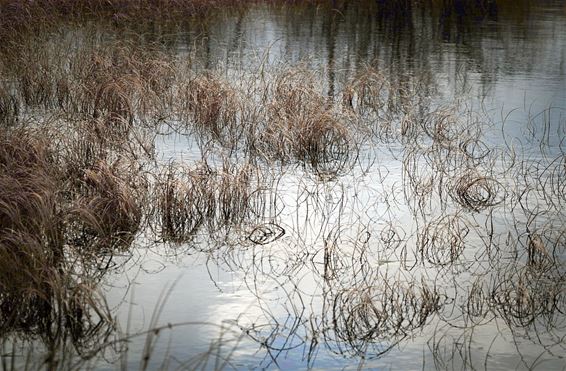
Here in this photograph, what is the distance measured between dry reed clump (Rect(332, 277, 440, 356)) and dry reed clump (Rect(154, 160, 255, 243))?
1332 millimetres

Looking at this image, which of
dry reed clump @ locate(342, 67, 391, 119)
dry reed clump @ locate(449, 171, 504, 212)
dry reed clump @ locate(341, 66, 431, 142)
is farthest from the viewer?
dry reed clump @ locate(342, 67, 391, 119)

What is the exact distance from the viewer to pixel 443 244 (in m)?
6.26

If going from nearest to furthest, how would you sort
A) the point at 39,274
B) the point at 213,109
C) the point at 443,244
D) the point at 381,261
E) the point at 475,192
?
the point at 39,274 → the point at 381,261 → the point at 443,244 → the point at 475,192 → the point at 213,109

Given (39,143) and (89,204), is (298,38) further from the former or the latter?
(89,204)

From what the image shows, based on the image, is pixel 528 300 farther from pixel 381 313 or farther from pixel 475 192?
pixel 475 192

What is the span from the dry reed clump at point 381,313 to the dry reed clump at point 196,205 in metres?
1.33

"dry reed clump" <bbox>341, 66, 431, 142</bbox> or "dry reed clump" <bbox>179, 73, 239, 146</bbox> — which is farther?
"dry reed clump" <bbox>341, 66, 431, 142</bbox>

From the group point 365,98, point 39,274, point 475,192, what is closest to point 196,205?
point 39,274

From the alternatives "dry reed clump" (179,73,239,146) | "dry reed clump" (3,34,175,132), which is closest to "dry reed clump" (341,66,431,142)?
"dry reed clump" (179,73,239,146)

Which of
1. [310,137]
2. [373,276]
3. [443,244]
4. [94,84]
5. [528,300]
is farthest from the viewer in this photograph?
[94,84]

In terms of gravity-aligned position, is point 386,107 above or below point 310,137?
below

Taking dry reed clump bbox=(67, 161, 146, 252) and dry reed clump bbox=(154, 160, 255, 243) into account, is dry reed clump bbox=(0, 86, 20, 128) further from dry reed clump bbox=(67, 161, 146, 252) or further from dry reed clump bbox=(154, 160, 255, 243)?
dry reed clump bbox=(154, 160, 255, 243)

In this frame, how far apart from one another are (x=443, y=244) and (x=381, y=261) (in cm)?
48

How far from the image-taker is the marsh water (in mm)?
4738
